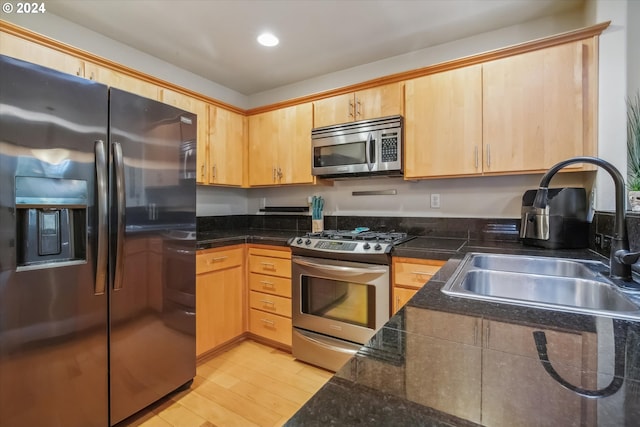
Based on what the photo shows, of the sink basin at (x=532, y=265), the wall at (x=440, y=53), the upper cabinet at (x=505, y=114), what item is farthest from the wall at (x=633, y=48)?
the sink basin at (x=532, y=265)

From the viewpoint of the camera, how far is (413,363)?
1.76ft

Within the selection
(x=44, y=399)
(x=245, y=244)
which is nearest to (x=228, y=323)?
(x=245, y=244)

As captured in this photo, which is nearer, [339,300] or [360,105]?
[339,300]

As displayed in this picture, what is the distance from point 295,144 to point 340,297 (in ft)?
4.72

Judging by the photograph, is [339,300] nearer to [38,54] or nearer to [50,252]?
[50,252]

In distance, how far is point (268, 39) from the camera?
2277 millimetres

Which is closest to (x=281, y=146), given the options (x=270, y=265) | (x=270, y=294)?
(x=270, y=265)

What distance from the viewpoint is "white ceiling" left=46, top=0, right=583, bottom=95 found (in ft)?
6.23

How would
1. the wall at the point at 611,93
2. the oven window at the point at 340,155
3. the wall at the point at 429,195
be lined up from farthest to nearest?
the oven window at the point at 340,155 → the wall at the point at 429,195 → the wall at the point at 611,93

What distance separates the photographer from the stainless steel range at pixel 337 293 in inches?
77.7

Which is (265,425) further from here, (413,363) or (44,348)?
(413,363)

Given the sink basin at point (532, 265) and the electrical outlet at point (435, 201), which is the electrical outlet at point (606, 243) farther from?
the electrical outlet at point (435, 201)

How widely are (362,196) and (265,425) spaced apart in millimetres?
1888

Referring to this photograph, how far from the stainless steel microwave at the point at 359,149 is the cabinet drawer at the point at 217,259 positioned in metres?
0.98
